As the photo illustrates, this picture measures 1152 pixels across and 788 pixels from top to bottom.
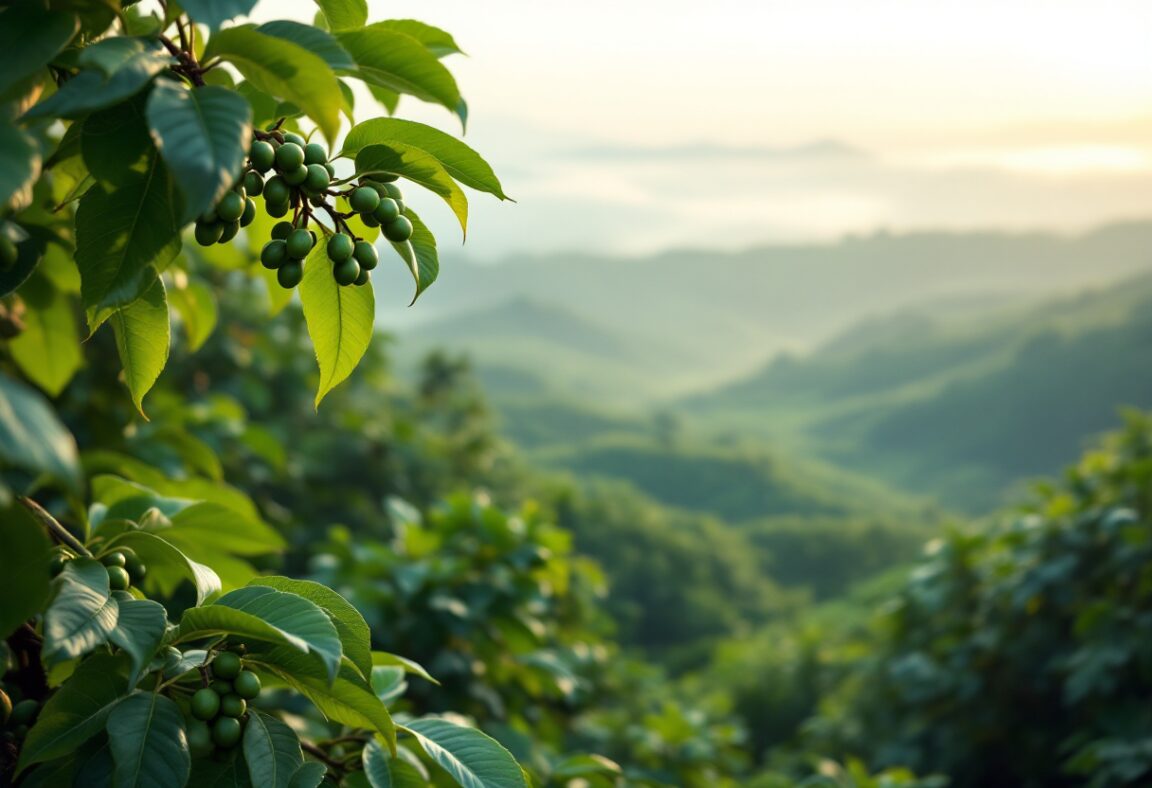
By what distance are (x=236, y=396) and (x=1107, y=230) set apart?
303 ft

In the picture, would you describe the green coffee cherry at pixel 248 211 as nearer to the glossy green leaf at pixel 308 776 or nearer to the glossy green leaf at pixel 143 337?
the glossy green leaf at pixel 143 337

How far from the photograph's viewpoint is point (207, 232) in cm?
71

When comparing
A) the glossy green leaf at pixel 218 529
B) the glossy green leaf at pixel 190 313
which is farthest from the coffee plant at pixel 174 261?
the glossy green leaf at pixel 190 313

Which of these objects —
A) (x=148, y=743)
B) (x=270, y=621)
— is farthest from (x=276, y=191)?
(x=148, y=743)

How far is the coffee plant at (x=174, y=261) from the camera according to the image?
60 cm

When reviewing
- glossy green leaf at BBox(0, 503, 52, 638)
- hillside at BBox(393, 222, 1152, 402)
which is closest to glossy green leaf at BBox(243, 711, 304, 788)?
glossy green leaf at BBox(0, 503, 52, 638)

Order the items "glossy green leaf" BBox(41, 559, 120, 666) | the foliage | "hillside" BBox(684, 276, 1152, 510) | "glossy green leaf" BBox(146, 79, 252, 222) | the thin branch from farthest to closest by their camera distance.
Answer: "hillside" BBox(684, 276, 1152, 510) → the foliage → the thin branch → "glossy green leaf" BBox(41, 559, 120, 666) → "glossy green leaf" BBox(146, 79, 252, 222)

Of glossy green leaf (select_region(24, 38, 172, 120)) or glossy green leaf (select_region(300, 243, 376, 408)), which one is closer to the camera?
glossy green leaf (select_region(24, 38, 172, 120))

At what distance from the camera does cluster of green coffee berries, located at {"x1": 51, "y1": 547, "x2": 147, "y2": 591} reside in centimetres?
81

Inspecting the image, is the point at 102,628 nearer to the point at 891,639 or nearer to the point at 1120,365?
the point at 891,639

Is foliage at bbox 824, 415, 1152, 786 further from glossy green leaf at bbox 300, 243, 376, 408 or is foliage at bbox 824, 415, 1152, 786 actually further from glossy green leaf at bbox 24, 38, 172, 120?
glossy green leaf at bbox 24, 38, 172, 120

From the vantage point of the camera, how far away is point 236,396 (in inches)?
204

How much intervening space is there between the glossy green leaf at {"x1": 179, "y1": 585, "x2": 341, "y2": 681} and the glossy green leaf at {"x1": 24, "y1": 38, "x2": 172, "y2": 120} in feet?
1.24

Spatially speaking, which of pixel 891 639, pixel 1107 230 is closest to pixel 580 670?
pixel 891 639
